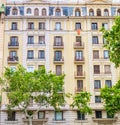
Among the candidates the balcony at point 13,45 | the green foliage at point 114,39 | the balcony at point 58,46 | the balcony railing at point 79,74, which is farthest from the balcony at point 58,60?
the green foliage at point 114,39

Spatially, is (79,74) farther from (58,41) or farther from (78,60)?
(58,41)

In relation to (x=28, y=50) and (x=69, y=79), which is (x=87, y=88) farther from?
(x=28, y=50)

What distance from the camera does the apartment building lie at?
56.4m

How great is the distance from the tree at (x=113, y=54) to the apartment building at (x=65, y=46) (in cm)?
2483

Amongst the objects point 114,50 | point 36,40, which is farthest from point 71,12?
point 114,50

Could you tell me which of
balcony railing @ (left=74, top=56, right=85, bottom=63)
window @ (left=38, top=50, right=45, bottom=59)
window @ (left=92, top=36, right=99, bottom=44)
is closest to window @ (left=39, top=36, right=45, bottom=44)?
window @ (left=38, top=50, right=45, bottom=59)

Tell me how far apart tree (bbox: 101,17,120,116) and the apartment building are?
24.8m

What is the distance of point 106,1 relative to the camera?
62062mm

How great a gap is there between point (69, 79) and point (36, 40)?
876 cm

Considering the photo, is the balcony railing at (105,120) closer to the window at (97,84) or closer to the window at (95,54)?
the window at (97,84)

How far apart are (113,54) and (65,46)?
30.6 metres

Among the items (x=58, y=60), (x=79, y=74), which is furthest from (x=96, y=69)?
(x=58, y=60)

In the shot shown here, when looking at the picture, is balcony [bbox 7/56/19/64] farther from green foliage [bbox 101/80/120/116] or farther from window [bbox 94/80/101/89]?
green foliage [bbox 101/80/120/116]

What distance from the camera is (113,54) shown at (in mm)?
29203
